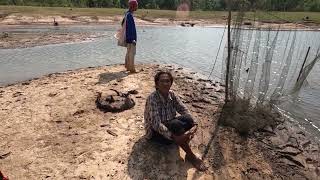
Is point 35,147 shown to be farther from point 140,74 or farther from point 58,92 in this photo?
point 140,74

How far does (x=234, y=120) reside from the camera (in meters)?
7.21

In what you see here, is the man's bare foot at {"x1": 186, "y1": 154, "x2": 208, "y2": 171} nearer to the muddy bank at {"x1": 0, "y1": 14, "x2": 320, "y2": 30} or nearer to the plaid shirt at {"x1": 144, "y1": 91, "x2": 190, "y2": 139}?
the plaid shirt at {"x1": 144, "y1": 91, "x2": 190, "y2": 139}

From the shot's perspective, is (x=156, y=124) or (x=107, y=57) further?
(x=107, y=57)

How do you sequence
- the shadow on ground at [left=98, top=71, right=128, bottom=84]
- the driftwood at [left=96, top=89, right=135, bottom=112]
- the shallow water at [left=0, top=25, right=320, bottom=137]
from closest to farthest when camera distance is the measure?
the driftwood at [left=96, top=89, right=135, bottom=112], the shadow on ground at [left=98, top=71, right=128, bottom=84], the shallow water at [left=0, top=25, right=320, bottom=137]

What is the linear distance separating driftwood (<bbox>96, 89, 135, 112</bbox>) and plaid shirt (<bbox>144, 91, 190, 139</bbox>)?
1.69m

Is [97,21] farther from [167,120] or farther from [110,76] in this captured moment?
[167,120]

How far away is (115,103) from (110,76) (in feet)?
8.35

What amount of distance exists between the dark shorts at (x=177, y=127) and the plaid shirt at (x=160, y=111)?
0.09m

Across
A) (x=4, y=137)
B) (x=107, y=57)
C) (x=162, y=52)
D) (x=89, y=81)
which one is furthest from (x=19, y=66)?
(x=4, y=137)

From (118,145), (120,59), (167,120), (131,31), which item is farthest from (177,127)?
(120,59)

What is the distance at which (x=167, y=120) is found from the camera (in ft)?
19.0

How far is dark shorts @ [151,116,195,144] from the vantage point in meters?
5.51

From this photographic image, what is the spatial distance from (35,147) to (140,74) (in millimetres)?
4755

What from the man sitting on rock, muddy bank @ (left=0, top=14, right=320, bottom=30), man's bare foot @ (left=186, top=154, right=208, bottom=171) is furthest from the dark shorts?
muddy bank @ (left=0, top=14, right=320, bottom=30)
